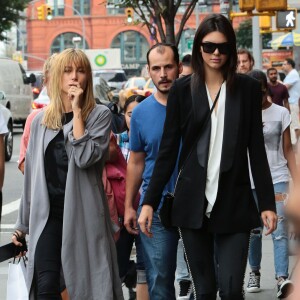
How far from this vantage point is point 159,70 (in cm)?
610

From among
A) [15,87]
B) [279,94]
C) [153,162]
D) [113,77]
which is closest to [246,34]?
[113,77]

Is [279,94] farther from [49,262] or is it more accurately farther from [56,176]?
[49,262]

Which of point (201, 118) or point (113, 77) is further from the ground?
point (201, 118)

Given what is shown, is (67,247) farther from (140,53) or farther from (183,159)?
(140,53)

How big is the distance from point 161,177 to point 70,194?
481 millimetres

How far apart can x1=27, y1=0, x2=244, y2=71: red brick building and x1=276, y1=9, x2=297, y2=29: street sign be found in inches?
3177

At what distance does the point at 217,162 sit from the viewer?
520 cm

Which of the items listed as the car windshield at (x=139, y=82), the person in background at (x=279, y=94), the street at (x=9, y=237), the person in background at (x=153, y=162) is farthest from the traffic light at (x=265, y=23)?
the person in background at (x=153, y=162)

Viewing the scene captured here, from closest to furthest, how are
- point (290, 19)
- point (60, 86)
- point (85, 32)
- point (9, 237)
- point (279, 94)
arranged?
point (60, 86) < point (9, 237) < point (279, 94) < point (290, 19) < point (85, 32)

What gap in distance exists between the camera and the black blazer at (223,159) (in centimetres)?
518

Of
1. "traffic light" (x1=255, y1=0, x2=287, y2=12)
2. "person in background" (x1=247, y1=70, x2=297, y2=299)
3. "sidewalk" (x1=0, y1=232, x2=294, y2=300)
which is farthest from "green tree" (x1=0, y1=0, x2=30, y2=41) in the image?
"person in background" (x1=247, y1=70, x2=297, y2=299)

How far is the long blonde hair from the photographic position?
567 cm

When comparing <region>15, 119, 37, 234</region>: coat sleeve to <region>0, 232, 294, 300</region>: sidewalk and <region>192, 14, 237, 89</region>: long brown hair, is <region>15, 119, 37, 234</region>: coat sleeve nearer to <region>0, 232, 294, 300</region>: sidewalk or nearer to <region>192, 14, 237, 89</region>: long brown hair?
<region>192, 14, 237, 89</region>: long brown hair

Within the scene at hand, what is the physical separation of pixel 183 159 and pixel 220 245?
18.4 inches
